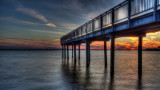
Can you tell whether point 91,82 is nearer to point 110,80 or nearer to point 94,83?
point 94,83

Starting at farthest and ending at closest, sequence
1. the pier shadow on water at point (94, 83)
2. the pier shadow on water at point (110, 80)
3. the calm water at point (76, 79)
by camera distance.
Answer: the calm water at point (76, 79)
the pier shadow on water at point (110, 80)
the pier shadow on water at point (94, 83)

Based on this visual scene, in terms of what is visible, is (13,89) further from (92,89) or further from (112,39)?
(112,39)

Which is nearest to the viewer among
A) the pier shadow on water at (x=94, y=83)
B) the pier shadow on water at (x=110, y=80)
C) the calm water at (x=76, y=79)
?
the pier shadow on water at (x=94, y=83)

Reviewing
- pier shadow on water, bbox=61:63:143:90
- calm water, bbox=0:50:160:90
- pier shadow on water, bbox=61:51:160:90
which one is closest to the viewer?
pier shadow on water, bbox=61:63:143:90

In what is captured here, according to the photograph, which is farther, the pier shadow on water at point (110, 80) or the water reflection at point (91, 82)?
the pier shadow on water at point (110, 80)

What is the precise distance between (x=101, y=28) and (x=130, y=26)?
6.38 meters

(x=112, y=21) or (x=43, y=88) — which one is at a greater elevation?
(x=112, y=21)

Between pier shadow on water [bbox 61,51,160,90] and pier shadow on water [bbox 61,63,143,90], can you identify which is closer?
pier shadow on water [bbox 61,63,143,90]

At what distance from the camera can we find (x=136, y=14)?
11.6 metres

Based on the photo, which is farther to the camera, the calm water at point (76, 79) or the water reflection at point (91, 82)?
the calm water at point (76, 79)

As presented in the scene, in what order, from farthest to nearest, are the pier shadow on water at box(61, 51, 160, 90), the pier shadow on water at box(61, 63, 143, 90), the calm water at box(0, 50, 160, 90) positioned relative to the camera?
the calm water at box(0, 50, 160, 90)
the pier shadow on water at box(61, 51, 160, 90)
the pier shadow on water at box(61, 63, 143, 90)

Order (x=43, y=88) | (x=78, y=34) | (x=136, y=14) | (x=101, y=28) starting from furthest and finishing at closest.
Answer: (x=78, y=34) < (x=101, y=28) < (x=43, y=88) < (x=136, y=14)

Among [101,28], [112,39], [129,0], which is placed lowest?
[112,39]

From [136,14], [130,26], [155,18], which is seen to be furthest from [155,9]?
[130,26]
